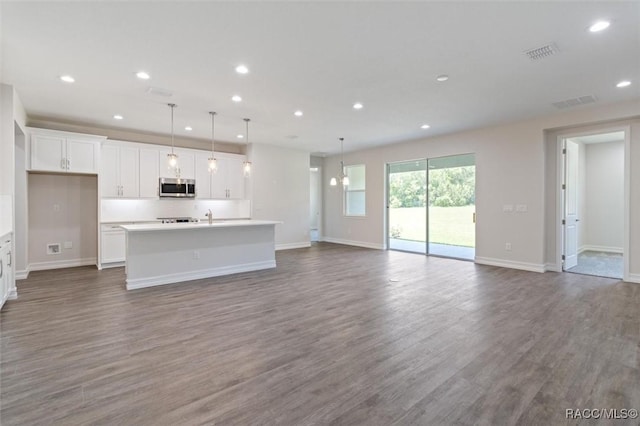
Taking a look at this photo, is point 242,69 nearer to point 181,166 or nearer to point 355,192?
point 181,166

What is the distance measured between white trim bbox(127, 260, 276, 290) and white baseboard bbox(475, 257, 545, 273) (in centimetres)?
444

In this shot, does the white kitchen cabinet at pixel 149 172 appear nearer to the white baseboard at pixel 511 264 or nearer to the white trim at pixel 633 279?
the white baseboard at pixel 511 264

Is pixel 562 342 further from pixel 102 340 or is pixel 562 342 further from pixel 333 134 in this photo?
pixel 333 134

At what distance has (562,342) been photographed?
2.86 m

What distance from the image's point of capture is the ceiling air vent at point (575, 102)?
15.4 ft

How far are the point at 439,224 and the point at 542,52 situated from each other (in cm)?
490

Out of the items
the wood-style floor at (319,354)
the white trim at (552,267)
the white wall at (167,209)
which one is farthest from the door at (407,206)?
the white wall at (167,209)

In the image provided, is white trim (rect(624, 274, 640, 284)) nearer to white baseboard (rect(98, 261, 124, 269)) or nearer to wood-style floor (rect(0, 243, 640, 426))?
wood-style floor (rect(0, 243, 640, 426))

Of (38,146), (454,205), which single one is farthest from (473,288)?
(38,146)

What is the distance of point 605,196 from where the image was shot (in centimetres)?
781

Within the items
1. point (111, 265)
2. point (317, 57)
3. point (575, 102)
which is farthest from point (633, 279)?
point (111, 265)

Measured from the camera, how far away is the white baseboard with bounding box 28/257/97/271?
599 centimetres

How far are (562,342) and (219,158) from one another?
7.41 metres

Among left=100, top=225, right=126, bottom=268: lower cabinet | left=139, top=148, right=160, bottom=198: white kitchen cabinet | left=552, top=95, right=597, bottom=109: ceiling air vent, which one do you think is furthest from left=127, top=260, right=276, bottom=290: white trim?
left=552, top=95, right=597, bottom=109: ceiling air vent
